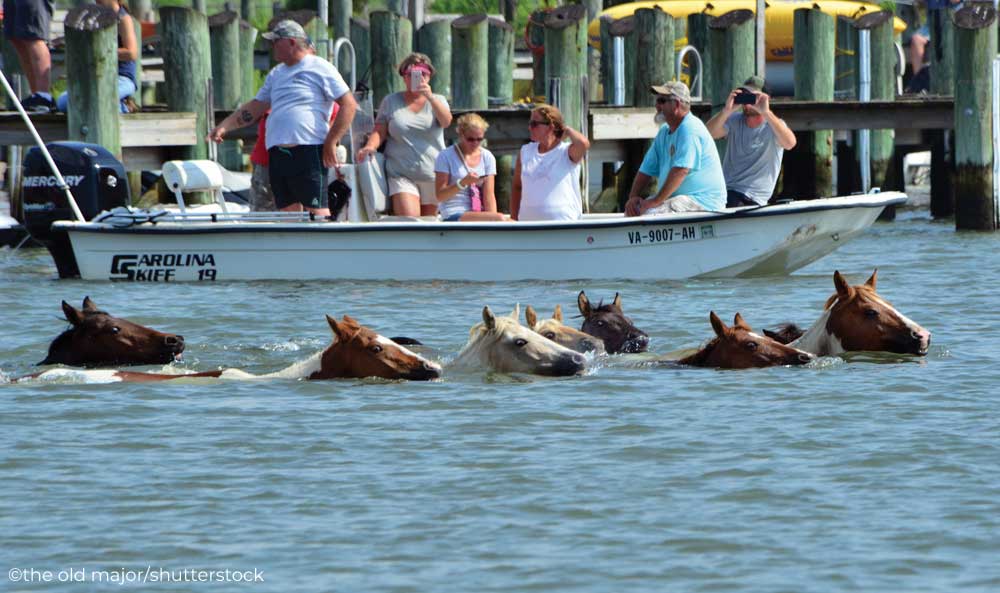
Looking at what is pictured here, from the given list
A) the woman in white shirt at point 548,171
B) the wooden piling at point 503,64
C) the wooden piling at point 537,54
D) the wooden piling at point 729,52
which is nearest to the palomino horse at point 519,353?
the woman in white shirt at point 548,171

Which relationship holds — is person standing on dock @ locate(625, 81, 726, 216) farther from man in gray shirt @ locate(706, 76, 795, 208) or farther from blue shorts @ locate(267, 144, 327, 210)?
blue shorts @ locate(267, 144, 327, 210)

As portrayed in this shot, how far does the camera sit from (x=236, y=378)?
9.90 m

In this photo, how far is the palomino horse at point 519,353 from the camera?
32.2 feet

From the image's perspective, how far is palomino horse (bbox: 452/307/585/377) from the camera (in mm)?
9812

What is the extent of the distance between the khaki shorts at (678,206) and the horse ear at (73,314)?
517 centimetres

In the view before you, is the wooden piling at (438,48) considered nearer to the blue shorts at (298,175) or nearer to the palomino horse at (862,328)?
the blue shorts at (298,175)

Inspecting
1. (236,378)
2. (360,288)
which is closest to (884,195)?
(360,288)

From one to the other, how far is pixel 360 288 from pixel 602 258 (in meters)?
1.80

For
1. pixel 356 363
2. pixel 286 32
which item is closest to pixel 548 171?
pixel 286 32

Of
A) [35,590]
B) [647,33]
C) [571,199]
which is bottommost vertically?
[35,590]

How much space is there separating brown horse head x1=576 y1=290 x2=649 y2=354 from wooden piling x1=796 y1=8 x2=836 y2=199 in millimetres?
10140

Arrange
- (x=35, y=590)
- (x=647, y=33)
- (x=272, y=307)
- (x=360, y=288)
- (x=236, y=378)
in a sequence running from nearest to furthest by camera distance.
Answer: (x=35, y=590) < (x=236, y=378) < (x=272, y=307) < (x=360, y=288) < (x=647, y=33)

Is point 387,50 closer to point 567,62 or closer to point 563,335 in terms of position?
point 567,62

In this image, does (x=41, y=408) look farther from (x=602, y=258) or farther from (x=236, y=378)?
(x=602, y=258)
